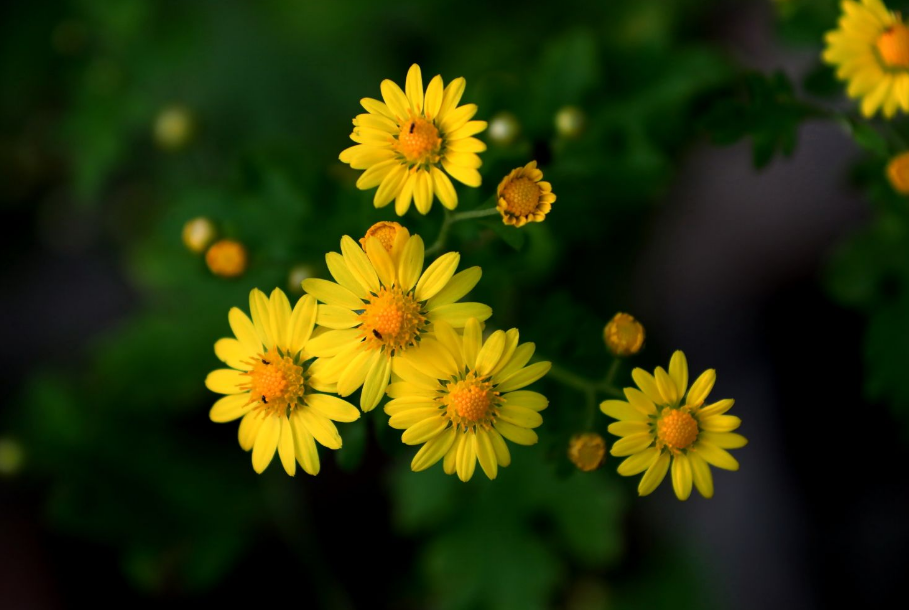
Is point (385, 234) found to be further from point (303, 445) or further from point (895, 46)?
point (895, 46)

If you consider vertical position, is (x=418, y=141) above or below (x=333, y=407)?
above

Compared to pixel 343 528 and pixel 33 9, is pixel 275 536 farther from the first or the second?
pixel 33 9

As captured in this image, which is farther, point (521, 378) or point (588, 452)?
point (588, 452)

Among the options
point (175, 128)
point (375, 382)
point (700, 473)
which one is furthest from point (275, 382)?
point (175, 128)

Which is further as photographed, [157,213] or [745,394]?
[157,213]

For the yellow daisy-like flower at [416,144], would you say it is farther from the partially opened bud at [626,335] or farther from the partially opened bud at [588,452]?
the partially opened bud at [588,452]

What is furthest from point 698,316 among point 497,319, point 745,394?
point 497,319

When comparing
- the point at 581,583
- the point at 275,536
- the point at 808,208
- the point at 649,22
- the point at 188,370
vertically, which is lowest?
the point at 275,536
